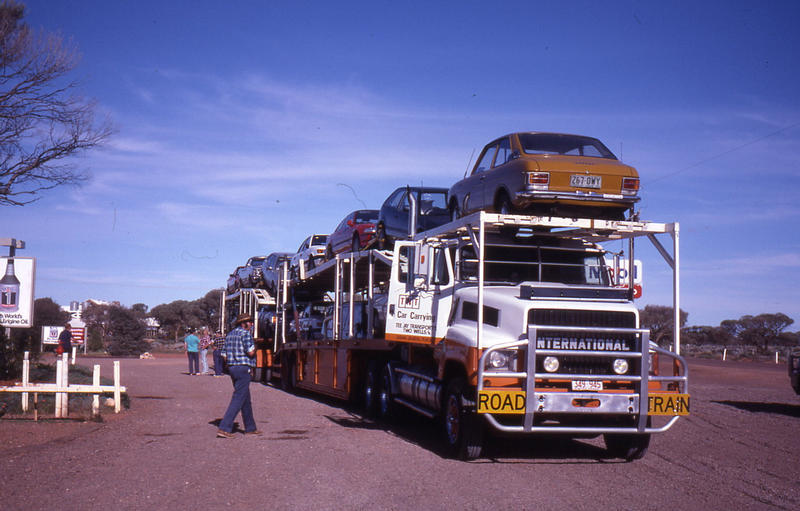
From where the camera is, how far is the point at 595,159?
10.7 metres

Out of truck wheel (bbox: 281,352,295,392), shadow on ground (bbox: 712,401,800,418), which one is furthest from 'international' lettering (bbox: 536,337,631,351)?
Answer: truck wheel (bbox: 281,352,295,392)

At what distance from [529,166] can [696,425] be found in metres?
6.41

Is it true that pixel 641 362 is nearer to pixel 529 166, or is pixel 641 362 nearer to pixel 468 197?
pixel 529 166

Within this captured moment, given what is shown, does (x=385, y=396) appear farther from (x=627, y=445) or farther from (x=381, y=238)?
(x=627, y=445)

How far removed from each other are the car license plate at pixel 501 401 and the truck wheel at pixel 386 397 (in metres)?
4.80

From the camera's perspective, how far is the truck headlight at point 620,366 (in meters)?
9.19

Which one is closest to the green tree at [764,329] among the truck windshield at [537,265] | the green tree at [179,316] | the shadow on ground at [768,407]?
the green tree at [179,316]

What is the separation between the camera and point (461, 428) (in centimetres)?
949

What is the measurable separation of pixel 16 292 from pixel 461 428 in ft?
30.8

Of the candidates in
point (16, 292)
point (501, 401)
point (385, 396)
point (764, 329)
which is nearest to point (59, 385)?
point (16, 292)

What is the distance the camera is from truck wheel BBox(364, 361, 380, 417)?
14258 mm

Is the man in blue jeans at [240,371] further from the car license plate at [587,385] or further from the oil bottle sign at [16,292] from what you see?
the oil bottle sign at [16,292]

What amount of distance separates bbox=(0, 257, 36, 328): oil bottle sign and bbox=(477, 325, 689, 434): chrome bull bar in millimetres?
9694

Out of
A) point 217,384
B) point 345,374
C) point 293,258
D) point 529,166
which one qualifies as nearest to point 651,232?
point 529,166
